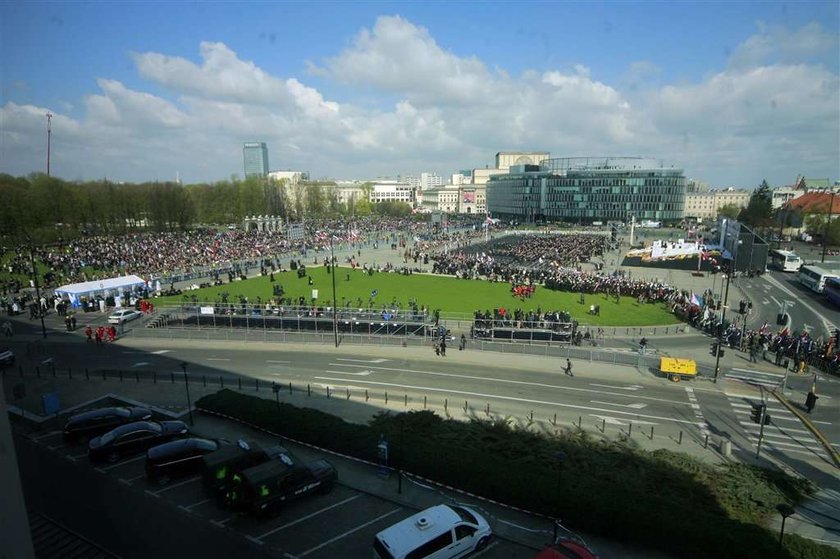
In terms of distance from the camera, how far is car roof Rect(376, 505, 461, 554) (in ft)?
36.2

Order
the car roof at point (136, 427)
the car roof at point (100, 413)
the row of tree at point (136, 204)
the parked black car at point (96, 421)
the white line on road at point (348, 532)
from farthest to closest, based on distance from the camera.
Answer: the row of tree at point (136, 204) → the car roof at point (100, 413) → the parked black car at point (96, 421) → the car roof at point (136, 427) → the white line on road at point (348, 532)

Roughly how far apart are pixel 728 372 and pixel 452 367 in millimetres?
15988

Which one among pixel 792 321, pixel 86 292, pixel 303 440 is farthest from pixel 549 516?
Result: pixel 86 292

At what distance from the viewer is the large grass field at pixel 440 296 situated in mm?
39312

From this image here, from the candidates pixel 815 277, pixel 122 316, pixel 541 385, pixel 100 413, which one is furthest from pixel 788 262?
pixel 122 316

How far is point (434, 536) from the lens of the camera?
1125cm

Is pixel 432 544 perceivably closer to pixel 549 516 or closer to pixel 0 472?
pixel 549 516

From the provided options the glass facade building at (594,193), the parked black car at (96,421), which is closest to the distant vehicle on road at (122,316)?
the parked black car at (96,421)

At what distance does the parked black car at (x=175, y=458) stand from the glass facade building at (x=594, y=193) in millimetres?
127767

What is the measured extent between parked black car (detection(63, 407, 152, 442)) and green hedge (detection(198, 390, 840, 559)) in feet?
10.0

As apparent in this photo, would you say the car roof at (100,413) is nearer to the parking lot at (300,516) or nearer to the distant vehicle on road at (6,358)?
the parking lot at (300,516)

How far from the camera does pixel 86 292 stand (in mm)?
40062

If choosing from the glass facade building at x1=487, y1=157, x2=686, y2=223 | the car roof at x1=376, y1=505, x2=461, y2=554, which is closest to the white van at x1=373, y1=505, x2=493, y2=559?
the car roof at x1=376, y1=505, x2=461, y2=554

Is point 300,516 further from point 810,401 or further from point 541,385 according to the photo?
point 810,401
